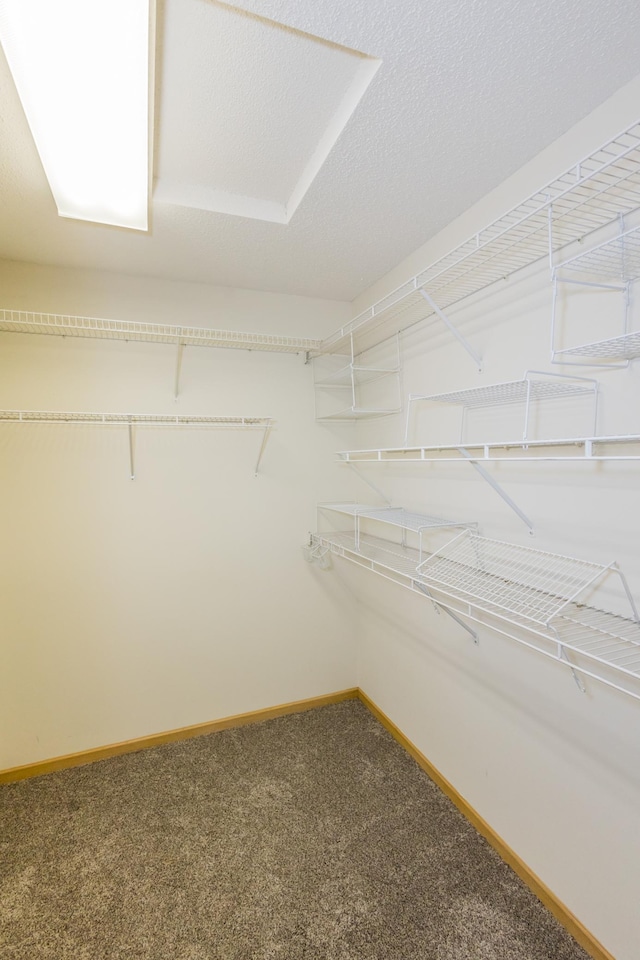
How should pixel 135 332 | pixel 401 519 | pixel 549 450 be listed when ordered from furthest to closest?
pixel 401 519 → pixel 135 332 → pixel 549 450

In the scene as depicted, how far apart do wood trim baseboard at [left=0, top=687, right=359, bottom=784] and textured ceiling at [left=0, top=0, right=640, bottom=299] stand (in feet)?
7.74

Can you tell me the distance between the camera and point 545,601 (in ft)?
4.26

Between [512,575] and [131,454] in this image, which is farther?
[131,454]

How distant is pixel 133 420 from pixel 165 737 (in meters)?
1.66

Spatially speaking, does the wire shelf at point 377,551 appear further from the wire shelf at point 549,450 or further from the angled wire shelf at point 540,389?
the angled wire shelf at point 540,389

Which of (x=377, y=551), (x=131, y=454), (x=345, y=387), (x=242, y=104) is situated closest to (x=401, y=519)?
(x=377, y=551)

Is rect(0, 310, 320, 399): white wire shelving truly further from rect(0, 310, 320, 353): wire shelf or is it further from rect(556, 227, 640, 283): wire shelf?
rect(556, 227, 640, 283): wire shelf

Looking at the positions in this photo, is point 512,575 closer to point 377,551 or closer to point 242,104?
point 377,551

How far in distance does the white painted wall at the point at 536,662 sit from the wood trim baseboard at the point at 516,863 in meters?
0.02

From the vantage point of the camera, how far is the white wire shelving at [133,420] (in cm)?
→ 191

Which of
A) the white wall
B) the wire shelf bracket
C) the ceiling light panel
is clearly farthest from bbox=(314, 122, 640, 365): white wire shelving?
the white wall

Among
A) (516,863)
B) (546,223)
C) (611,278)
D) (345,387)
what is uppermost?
(546,223)

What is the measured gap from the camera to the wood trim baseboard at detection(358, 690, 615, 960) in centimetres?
127

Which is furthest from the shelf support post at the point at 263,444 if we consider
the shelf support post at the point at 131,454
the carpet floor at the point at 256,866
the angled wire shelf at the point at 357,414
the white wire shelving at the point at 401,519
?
the carpet floor at the point at 256,866
